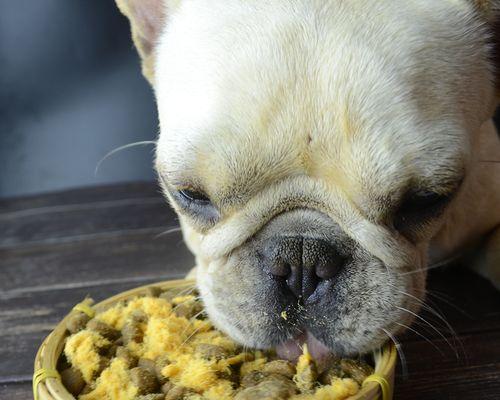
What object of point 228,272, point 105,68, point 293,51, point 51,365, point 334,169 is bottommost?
point 105,68

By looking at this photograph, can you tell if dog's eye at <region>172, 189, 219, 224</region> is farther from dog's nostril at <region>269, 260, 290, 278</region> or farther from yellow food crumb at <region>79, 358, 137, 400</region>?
yellow food crumb at <region>79, 358, 137, 400</region>

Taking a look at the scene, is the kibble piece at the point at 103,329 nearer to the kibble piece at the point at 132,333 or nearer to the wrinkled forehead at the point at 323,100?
the kibble piece at the point at 132,333

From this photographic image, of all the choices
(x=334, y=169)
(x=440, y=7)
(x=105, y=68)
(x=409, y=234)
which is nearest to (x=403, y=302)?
(x=409, y=234)

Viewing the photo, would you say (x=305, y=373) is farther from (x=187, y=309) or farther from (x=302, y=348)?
(x=187, y=309)

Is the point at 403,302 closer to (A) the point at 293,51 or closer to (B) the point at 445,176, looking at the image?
(B) the point at 445,176

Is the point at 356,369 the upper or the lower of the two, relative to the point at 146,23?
lower

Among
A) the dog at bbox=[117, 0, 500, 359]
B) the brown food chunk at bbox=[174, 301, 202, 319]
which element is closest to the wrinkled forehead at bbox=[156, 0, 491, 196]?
the dog at bbox=[117, 0, 500, 359]

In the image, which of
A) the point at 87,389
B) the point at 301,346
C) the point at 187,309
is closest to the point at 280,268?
the point at 301,346
